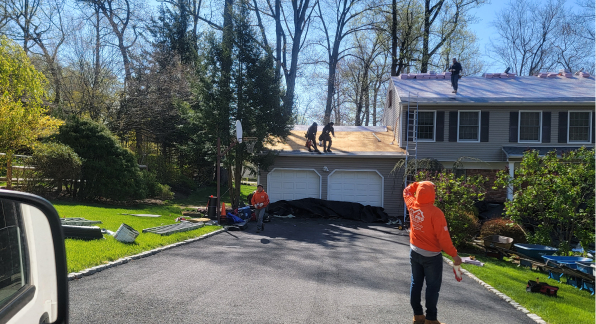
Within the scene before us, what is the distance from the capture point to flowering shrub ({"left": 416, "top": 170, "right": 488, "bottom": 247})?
41.1ft

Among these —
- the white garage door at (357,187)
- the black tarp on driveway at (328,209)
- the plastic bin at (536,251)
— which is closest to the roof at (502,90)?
the white garage door at (357,187)

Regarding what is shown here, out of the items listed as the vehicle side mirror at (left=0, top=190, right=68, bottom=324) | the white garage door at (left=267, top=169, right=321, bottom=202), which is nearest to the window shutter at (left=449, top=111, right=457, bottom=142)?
the white garage door at (left=267, top=169, right=321, bottom=202)

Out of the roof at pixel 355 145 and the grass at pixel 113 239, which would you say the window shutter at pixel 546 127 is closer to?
the roof at pixel 355 145

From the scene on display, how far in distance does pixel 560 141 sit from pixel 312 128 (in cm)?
1137

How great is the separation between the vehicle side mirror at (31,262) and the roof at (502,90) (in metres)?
18.1

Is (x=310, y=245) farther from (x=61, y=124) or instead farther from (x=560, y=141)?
(x=560, y=141)

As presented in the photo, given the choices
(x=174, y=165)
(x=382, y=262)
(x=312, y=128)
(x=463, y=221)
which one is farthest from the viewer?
(x=174, y=165)

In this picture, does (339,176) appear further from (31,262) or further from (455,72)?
(31,262)

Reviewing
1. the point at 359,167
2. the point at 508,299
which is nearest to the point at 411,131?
the point at 359,167

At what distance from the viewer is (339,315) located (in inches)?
217

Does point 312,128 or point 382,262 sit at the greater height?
point 312,128

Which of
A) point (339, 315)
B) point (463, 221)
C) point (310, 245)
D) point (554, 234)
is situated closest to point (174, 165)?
point (310, 245)

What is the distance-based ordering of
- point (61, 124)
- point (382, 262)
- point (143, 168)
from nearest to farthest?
point (382, 262) → point (61, 124) → point (143, 168)

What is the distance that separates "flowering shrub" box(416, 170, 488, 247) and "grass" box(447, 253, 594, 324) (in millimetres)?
1840
